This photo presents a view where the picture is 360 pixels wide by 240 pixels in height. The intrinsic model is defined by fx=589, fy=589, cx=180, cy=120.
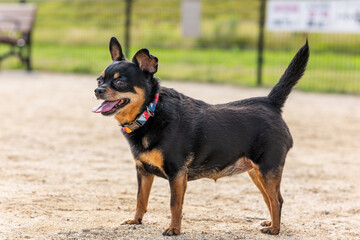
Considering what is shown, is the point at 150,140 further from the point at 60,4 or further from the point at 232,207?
the point at 60,4

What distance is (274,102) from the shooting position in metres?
4.82

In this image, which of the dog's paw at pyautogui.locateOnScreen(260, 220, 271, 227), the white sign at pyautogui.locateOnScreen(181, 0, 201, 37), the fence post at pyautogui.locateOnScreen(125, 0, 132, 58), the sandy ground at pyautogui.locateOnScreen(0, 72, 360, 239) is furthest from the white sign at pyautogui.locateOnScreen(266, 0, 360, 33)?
the dog's paw at pyautogui.locateOnScreen(260, 220, 271, 227)

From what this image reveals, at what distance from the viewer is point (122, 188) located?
5.79 m

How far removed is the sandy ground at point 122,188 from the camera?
4.56 metres

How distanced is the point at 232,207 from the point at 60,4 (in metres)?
15.4

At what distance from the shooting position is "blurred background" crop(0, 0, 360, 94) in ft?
48.4

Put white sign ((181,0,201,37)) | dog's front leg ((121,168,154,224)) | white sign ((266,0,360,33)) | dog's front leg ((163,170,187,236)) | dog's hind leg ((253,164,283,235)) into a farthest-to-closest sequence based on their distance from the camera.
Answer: white sign ((181,0,201,37)) → white sign ((266,0,360,33)) → dog's front leg ((121,168,154,224)) → dog's hind leg ((253,164,283,235)) → dog's front leg ((163,170,187,236))

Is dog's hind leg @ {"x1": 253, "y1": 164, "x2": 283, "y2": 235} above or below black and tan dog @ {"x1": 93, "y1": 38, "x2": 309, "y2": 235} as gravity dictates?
below

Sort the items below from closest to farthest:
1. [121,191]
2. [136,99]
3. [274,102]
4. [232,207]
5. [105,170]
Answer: [136,99], [274,102], [232,207], [121,191], [105,170]

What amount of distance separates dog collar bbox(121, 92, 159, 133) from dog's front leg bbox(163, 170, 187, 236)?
46cm

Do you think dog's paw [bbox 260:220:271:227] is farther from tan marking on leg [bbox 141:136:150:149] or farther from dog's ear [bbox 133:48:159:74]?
dog's ear [bbox 133:48:159:74]

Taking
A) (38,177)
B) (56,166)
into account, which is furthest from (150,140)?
(56,166)

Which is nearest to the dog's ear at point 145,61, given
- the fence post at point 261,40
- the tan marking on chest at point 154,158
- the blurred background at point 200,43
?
the tan marking on chest at point 154,158

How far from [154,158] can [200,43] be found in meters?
13.8
